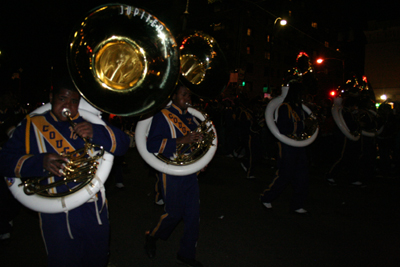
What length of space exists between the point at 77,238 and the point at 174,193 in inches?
43.6

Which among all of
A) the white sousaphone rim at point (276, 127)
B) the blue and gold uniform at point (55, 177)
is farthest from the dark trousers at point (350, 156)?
the blue and gold uniform at point (55, 177)

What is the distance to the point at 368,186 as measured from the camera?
6758 millimetres

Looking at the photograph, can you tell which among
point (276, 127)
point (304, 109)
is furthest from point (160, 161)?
point (304, 109)

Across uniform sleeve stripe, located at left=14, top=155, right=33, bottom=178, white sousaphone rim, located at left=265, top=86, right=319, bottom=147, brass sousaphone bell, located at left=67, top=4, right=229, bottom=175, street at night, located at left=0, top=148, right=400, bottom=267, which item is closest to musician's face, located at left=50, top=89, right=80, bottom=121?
brass sousaphone bell, located at left=67, top=4, right=229, bottom=175

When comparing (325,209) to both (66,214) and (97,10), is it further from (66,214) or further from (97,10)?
(97,10)

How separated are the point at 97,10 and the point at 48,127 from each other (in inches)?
35.4

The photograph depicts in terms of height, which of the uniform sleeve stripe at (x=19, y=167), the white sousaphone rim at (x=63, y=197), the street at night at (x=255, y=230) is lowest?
the street at night at (x=255, y=230)

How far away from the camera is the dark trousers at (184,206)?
2.96 meters

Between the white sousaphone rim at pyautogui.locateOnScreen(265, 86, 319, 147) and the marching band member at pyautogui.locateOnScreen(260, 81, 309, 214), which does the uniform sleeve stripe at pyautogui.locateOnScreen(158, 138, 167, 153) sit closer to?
the white sousaphone rim at pyautogui.locateOnScreen(265, 86, 319, 147)

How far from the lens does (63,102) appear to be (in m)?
2.08

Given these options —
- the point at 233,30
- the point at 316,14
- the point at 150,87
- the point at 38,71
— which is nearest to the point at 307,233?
the point at 150,87

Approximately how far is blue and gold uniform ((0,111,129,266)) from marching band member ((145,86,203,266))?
29.3 inches

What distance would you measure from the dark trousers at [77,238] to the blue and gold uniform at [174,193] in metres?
0.88

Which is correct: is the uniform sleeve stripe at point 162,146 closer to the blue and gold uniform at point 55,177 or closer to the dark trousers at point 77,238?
the blue and gold uniform at point 55,177
